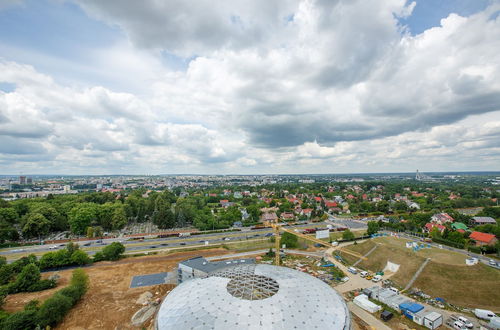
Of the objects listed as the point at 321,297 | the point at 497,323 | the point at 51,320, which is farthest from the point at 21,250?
the point at 497,323

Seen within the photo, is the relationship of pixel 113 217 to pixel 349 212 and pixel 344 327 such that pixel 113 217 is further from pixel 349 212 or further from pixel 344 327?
pixel 349 212

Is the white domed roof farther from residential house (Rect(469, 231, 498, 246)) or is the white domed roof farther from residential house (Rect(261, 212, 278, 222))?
residential house (Rect(261, 212, 278, 222))

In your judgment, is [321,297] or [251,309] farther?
[321,297]

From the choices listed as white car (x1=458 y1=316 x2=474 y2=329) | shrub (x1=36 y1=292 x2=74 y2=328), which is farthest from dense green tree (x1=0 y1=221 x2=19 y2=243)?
white car (x1=458 y1=316 x2=474 y2=329)

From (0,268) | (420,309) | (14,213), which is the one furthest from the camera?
(14,213)

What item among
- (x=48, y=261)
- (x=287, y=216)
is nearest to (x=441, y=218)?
(x=287, y=216)

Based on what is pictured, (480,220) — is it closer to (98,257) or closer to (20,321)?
(98,257)

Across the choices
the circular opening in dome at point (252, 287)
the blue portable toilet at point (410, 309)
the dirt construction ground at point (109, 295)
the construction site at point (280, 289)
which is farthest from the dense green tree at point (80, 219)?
the blue portable toilet at point (410, 309)
